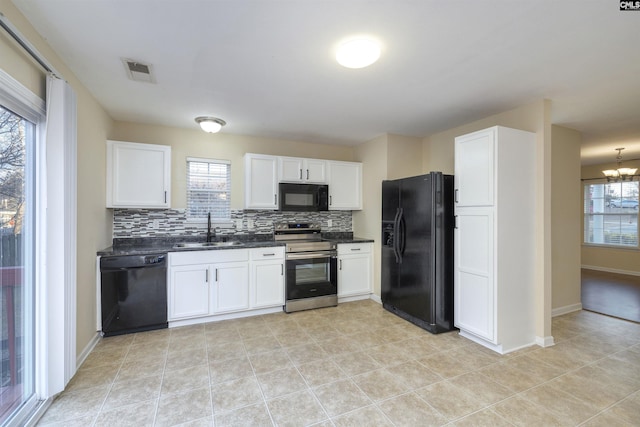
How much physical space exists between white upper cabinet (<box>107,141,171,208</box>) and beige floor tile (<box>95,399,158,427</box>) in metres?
2.18

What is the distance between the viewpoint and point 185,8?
63.2 inches

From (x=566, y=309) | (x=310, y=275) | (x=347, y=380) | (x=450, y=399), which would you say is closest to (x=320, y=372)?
(x=347, y=380)

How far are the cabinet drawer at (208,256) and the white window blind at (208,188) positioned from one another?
0.78 metres

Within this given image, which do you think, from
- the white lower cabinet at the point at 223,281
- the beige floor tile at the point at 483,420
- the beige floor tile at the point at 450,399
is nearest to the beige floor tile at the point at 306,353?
the beige floor tile at the point at 450,399

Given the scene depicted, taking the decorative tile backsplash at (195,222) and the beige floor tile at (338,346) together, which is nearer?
the beige floor tile at (338,346)

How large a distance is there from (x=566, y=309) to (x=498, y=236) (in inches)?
87.4

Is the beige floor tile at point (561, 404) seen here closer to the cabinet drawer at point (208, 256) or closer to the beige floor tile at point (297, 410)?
the beige floor tile at point (297, 410)

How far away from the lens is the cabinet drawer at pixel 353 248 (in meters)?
4.09

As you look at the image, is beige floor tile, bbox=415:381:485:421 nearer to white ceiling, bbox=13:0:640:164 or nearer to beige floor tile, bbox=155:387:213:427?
beige floor tile, bbox=155:387:213:427

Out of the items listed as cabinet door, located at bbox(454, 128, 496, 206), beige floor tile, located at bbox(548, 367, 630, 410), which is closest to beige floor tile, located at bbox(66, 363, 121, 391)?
beige floor tile, located at bbox(548, 367, 630, 410)

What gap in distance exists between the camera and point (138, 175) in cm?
335

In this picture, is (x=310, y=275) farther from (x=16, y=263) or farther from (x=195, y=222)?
(x=16, y=263)

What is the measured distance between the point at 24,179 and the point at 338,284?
11.0 ft

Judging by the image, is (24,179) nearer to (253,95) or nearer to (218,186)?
(253,95)
